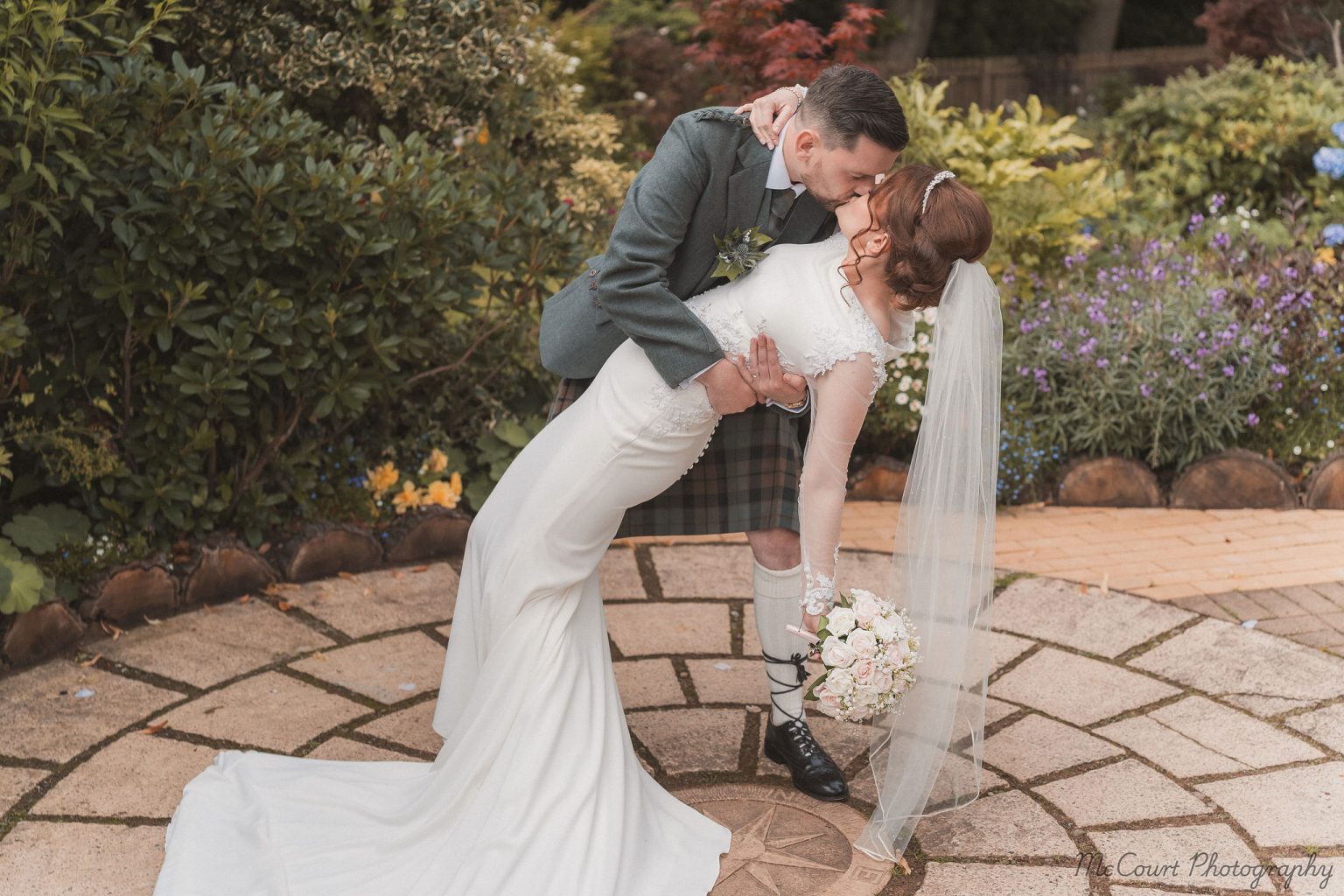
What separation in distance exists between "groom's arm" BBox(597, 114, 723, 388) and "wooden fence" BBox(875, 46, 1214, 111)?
1179 centimetres

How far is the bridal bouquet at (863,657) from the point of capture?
2.74 meters

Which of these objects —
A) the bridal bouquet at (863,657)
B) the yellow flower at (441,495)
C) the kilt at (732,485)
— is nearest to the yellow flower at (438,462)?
the yellow flower at (441,495)

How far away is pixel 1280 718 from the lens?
11.9 feet

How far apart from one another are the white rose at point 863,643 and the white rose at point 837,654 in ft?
0.03

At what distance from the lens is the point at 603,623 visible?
303 cm

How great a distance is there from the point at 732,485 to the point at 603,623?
24.4 inches

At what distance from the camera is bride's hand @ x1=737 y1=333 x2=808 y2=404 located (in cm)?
287

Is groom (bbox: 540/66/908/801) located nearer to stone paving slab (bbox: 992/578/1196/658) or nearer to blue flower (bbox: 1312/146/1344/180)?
stone paving slab (bbox: 992/578/1196/658)

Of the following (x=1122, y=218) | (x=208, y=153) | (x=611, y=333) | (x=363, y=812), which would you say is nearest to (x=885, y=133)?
(x=611, y=333)

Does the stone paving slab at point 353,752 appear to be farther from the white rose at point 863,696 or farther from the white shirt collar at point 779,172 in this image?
the white shirt collar at point 779,172

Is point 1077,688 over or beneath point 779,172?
beneath

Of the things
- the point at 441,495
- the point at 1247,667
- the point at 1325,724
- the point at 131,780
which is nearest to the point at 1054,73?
the point at 441,495

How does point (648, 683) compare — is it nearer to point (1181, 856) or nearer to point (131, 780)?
point (131, 780)

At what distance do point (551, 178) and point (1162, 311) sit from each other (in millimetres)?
2723
